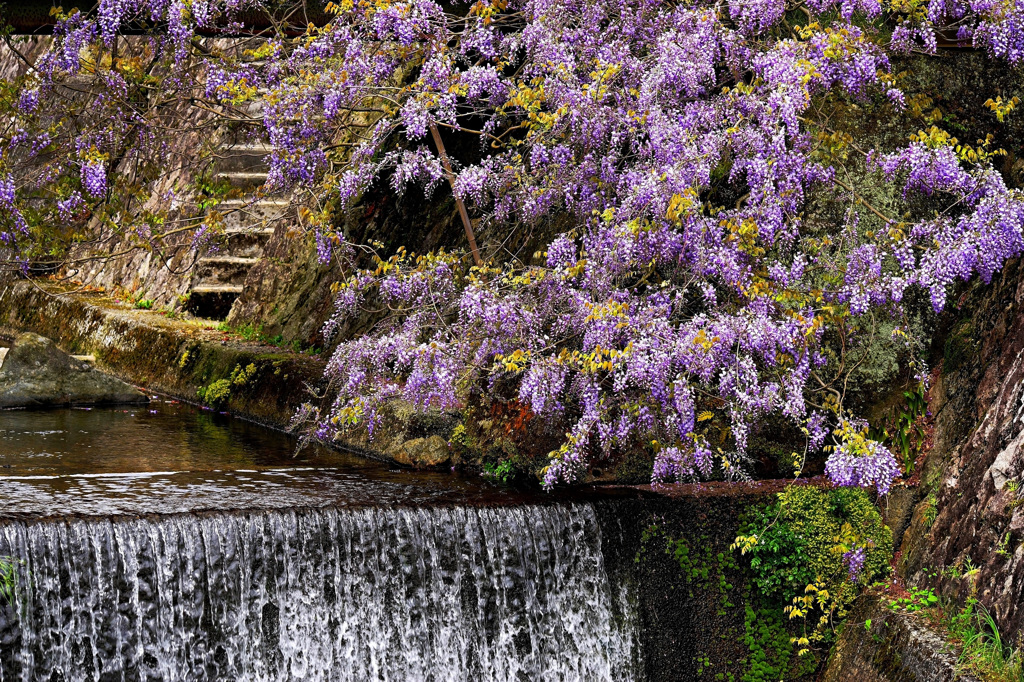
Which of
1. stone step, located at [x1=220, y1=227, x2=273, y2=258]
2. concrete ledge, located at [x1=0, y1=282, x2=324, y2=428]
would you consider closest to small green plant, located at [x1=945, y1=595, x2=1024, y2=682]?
concrete ledge, located at [x1=0, y1=282, x2=324, y2=428]

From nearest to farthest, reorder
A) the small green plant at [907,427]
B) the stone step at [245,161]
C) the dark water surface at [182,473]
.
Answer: the dark water surface at [182,473]
the small green plant at [907,427]
the stone step at [245,161]

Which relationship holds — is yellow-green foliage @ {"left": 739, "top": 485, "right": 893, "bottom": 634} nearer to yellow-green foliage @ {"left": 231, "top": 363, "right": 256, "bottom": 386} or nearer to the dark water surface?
the dark water surface

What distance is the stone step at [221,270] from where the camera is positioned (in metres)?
14.8

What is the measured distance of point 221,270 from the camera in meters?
14.9

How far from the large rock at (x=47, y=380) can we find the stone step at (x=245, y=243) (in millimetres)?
3435

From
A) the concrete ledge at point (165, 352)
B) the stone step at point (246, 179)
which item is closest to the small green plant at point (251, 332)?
the concrete ledge at point (165, 352)

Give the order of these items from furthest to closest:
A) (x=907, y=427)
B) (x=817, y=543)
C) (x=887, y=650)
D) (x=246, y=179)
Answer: (x=246, y=179) → (x=907, y=427) → (x=817, y=543) → (x=887, y=650)

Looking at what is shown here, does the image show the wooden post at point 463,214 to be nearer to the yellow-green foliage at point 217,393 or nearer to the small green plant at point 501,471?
the small green plant at point 501,471

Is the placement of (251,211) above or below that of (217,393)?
above

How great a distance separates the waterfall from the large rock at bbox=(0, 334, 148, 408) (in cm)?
578

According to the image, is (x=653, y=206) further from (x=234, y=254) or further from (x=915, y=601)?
(x=234, y=254)

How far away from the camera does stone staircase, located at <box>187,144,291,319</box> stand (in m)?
14.5

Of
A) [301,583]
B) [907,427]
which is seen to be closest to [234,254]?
[301,583]

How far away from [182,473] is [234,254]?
7.26m
